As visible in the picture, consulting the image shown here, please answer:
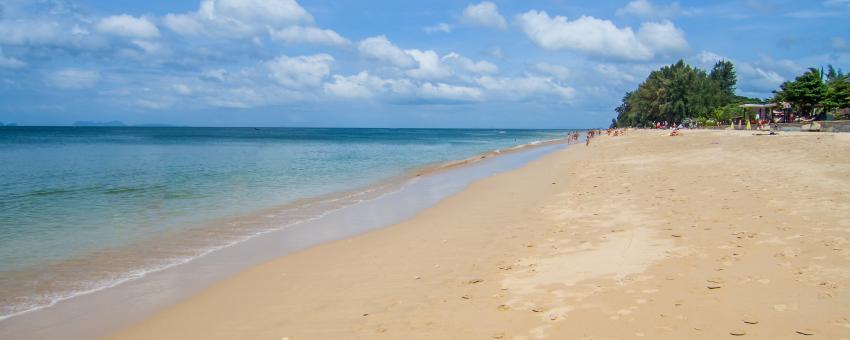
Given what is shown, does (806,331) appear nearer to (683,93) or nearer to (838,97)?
(838,97)

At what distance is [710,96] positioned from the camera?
3435 inches

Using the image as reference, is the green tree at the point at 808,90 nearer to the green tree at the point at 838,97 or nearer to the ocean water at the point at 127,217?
the green tree at the point at 838,97

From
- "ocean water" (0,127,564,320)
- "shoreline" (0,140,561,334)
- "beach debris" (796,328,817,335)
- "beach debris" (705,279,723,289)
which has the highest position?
"beach debris" (796,328,817,335)

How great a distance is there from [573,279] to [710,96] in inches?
3705

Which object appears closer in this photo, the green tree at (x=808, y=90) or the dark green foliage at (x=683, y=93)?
the green tree at (x=808, y=90)

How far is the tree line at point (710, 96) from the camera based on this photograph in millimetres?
48562

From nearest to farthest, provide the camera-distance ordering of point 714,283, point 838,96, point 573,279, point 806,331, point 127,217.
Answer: point 806,331, point 714,283, point 573,279, point 127,217, point 838,96

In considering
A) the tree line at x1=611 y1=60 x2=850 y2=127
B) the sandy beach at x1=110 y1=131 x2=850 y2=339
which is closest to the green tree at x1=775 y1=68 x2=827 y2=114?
the tree line at x1=611 y1=60 x2=850 y2=127

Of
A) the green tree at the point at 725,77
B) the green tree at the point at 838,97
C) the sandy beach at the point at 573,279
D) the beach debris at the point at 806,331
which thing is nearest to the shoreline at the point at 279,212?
the sandy beach at the point at 573,279

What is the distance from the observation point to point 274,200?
16594 mm

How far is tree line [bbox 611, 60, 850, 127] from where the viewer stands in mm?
48562

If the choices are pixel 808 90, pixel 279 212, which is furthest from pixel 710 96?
pixel 279 212

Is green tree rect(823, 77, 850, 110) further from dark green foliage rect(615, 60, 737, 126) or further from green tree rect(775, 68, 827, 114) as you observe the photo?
dark green foliage rect(615, 60, 737, 126)

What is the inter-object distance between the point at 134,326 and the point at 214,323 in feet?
3.17
